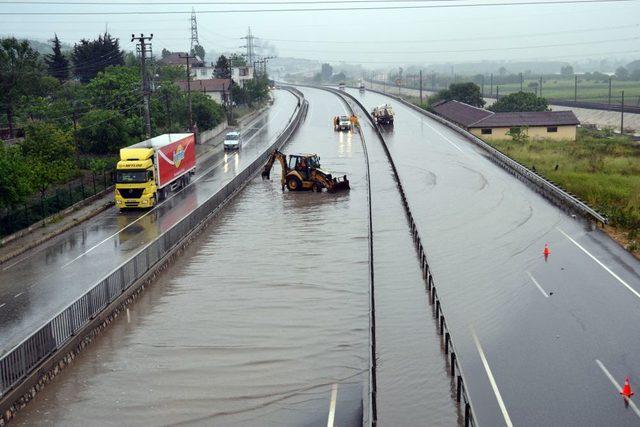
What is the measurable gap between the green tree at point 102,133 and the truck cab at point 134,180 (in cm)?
1952

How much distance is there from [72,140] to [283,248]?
3014 centimetres

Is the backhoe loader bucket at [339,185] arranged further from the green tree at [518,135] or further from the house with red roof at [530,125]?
the house with red roof at [530,125]

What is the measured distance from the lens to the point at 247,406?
1814 centimetres

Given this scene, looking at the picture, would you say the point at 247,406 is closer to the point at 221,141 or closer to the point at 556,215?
the point at 556,215

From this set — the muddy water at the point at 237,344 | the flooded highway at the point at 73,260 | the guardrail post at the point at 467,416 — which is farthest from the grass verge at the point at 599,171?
the flooded highway at the point at 73,260

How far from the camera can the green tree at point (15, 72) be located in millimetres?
79000

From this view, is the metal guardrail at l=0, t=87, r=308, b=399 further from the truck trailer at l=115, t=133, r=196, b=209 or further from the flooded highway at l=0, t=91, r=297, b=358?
the truck trailer at l=115, t=133, r=196, b=209

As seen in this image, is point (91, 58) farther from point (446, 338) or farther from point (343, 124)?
point (446, 338)

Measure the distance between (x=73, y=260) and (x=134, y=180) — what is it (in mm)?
11097

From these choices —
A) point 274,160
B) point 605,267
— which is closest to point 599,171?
point 274,160

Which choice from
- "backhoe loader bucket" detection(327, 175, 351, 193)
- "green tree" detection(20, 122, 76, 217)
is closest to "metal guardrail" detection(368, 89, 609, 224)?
"backhoe loader bucket" detection(327, 175, 351, 193)

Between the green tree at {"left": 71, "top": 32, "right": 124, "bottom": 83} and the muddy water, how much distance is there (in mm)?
91279

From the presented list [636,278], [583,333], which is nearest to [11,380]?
[583,333]

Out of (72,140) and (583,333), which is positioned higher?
(72,140)
